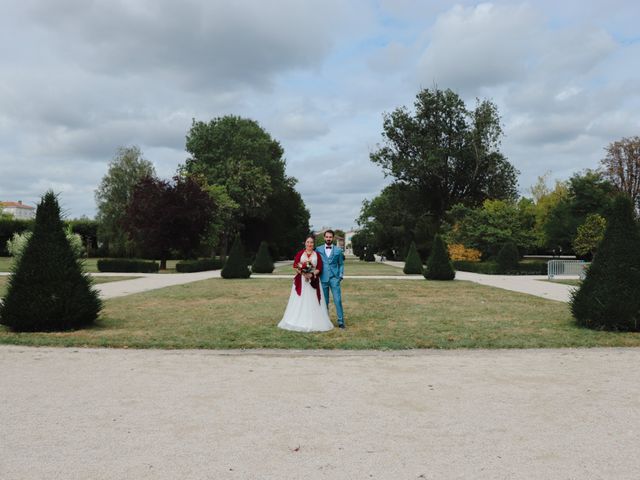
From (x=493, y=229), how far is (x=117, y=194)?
1439 inches

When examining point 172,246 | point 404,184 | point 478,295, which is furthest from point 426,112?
point 478,295

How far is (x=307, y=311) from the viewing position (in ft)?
29.5

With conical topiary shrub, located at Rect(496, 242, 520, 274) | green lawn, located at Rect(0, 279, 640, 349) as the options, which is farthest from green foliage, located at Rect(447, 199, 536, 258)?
green lawn, located at Rect(0, 279, 640, 349)

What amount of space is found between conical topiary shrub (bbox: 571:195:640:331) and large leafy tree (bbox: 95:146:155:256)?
4737cm

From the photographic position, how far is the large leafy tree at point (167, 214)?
32438 millimetres

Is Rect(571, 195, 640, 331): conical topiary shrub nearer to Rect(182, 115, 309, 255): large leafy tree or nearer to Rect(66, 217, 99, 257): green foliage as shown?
Rect(182, 115, 309, 255): large leafy tree

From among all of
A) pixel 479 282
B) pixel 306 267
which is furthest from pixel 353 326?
pixel 479 282

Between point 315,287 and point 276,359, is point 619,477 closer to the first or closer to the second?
point 276,359

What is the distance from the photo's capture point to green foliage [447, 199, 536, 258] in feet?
118

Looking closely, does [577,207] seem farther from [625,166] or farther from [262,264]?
[262,264]

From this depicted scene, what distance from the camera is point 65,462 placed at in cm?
326

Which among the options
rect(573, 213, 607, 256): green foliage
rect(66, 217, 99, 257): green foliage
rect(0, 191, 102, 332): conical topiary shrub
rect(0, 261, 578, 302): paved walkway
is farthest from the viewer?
rect(66, 217, 99, 257): green foliage

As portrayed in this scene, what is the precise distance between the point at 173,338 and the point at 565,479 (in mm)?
6405

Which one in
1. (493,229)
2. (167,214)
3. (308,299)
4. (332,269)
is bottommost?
(308,299)
